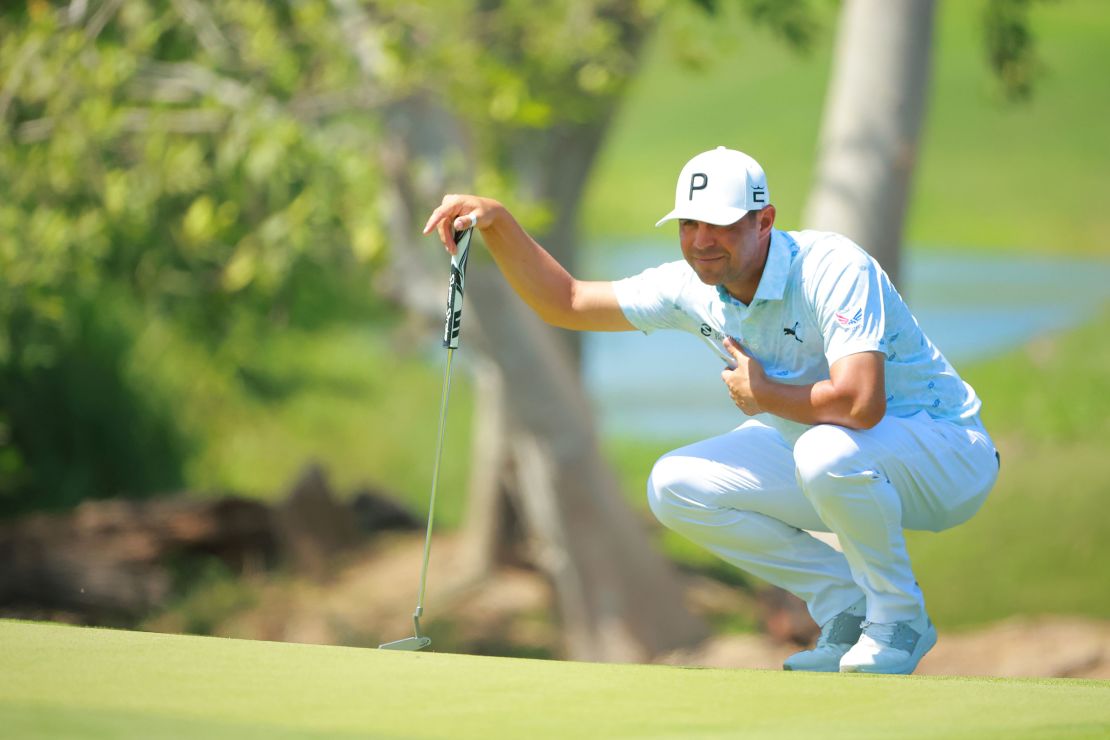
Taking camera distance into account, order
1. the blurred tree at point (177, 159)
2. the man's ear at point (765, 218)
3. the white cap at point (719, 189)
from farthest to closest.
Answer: the blurred tree at point (177, 159) → the man's ear at point (765, 218) → the white cap at point (719, 189)

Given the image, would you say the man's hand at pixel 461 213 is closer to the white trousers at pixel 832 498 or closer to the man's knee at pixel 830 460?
Result: the white trousers at pixel 832 498

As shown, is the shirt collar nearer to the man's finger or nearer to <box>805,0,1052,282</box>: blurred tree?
the man's finger

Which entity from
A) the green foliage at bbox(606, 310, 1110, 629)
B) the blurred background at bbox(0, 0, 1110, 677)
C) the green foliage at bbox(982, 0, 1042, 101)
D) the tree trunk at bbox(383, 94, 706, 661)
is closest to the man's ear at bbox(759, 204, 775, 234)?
the blurred background at bbox(0, 0, 1110, 677)

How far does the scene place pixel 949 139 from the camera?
2005 cm

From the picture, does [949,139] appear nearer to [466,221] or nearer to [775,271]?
[466,221]

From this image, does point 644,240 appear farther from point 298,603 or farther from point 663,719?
point 663,719

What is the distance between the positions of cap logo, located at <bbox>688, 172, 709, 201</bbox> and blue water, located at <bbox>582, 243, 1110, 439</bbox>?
1226cm

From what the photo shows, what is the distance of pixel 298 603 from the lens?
37.8ft

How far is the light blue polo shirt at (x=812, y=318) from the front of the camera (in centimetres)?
392

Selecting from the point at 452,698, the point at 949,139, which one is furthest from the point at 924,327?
the point at 452,698

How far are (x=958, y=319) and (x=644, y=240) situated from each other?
4.47m

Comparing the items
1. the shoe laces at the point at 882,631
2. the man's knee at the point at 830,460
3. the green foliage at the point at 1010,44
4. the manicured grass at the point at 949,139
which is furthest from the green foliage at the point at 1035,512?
the man's knee at the point at 830,460

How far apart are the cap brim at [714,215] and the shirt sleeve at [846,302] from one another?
0.82 ft

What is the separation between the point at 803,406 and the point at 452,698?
1.27 meters
